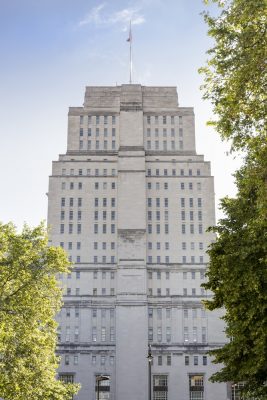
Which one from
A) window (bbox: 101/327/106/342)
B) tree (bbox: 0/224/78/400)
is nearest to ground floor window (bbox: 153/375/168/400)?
window (bbox: 101/327/106/342)

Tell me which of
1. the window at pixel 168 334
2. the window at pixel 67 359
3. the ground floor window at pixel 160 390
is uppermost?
the window at pixel 168 334

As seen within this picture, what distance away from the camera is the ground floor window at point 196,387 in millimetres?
114137

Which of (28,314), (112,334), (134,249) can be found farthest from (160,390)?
(28,314)

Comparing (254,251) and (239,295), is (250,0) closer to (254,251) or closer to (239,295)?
(254,251)

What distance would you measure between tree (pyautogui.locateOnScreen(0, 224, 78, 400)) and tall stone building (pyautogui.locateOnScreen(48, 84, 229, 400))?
72255mm

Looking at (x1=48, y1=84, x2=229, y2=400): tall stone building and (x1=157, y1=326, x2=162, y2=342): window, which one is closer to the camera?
(x1=48, y1=84, x2=229, y2=400): tall stone building

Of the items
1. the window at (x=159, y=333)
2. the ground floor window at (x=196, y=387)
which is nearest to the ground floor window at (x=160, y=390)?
the ground floor window at (x=196, y=387)

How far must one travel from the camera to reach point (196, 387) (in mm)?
114750

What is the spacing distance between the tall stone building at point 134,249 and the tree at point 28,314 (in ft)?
237

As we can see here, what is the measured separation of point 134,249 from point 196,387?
1199 inches

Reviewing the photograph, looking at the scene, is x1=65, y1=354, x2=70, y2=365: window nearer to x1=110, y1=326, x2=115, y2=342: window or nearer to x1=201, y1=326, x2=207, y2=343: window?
x1=110, y1=326, x2=115, y2=342: window

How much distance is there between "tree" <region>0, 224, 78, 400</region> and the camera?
128ft

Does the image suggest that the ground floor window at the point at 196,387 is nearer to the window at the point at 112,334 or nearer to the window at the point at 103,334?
the window at the point at 112,334

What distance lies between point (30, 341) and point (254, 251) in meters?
17.0
